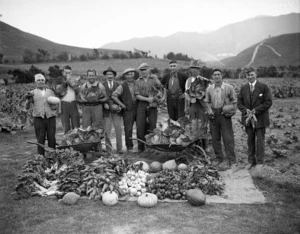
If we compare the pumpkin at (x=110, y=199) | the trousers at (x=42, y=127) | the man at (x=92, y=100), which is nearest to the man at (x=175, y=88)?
the man at (x=92, y=100)

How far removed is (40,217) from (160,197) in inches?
75.4

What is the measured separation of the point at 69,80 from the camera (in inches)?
287

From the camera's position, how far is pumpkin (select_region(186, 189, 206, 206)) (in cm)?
462

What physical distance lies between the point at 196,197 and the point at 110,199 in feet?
4.57

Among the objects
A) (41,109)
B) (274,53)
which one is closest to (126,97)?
(41,109)

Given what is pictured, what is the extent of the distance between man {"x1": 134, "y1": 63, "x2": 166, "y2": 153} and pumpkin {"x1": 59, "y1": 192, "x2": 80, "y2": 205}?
322 centimetres

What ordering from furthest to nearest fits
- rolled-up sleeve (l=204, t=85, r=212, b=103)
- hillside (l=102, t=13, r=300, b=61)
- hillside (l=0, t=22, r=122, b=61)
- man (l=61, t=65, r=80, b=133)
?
1. hillside (l=102, t=13, r=300, b=61)
2. hillside (l=0, t=22, r=122, b=61)
3. man (l=61, t=65, r=80, b=133)
4. rolled-up sleeve (l=204, t=85, r=212, b=103)

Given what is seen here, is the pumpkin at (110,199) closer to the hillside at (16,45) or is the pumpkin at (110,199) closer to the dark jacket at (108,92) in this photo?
the dark jacket at (108,92)

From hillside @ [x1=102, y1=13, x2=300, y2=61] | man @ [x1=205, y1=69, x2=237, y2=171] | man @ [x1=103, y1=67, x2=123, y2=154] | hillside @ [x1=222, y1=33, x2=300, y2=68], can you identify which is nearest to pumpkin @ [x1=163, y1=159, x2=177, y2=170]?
man @ [x1=205, y1=69, x2=237, y2=171]

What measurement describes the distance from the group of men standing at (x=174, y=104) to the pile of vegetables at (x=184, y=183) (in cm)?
103

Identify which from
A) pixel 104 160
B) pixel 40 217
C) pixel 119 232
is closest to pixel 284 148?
pixel 104 160

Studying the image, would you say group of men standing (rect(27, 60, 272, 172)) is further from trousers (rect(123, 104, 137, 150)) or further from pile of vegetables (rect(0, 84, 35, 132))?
pile of vegetables (rect(0, 84, 35, 132))

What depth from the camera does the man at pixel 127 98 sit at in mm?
7559

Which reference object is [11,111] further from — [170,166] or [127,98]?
[170,166]
